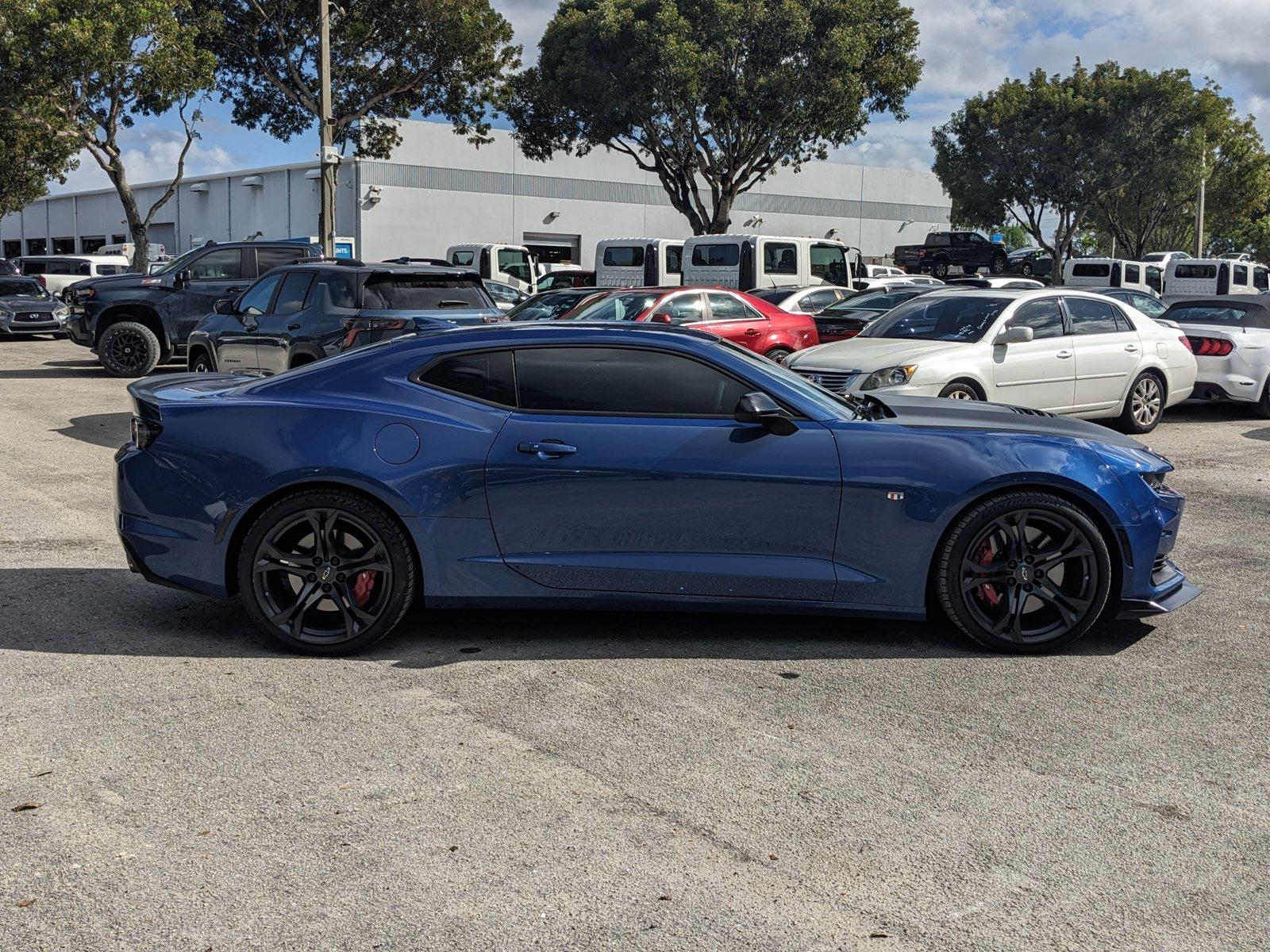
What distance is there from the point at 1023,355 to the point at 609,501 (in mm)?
7966

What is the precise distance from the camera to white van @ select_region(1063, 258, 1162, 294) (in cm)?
3544

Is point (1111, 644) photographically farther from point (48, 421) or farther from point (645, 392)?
point (48, 421)

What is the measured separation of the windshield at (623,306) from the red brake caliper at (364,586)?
10.9 metres

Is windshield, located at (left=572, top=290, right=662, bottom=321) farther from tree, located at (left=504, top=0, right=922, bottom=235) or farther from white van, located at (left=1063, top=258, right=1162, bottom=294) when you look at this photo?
white van, located at (left=1063, top=258, right=1162, bottom=294)

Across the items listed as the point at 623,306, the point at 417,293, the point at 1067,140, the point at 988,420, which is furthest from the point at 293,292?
the point at 1067,140

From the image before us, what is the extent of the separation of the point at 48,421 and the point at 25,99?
2058cm

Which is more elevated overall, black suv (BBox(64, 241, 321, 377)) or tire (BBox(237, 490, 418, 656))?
black suv (BBox(64, 241, 321, 377))

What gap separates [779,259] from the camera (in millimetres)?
26016

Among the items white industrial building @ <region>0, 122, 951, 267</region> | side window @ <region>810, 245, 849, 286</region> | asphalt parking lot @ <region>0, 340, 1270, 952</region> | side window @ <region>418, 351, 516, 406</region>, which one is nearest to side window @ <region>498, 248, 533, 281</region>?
side window @ <region>810, 245, 849, 286</region>

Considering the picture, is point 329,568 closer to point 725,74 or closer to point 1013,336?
point 1013,336

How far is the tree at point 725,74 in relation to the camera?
32375 mm

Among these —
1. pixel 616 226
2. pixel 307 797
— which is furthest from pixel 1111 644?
pixel 616 226

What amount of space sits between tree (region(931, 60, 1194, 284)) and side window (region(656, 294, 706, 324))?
1200 inches

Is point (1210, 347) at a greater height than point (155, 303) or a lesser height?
lesser
